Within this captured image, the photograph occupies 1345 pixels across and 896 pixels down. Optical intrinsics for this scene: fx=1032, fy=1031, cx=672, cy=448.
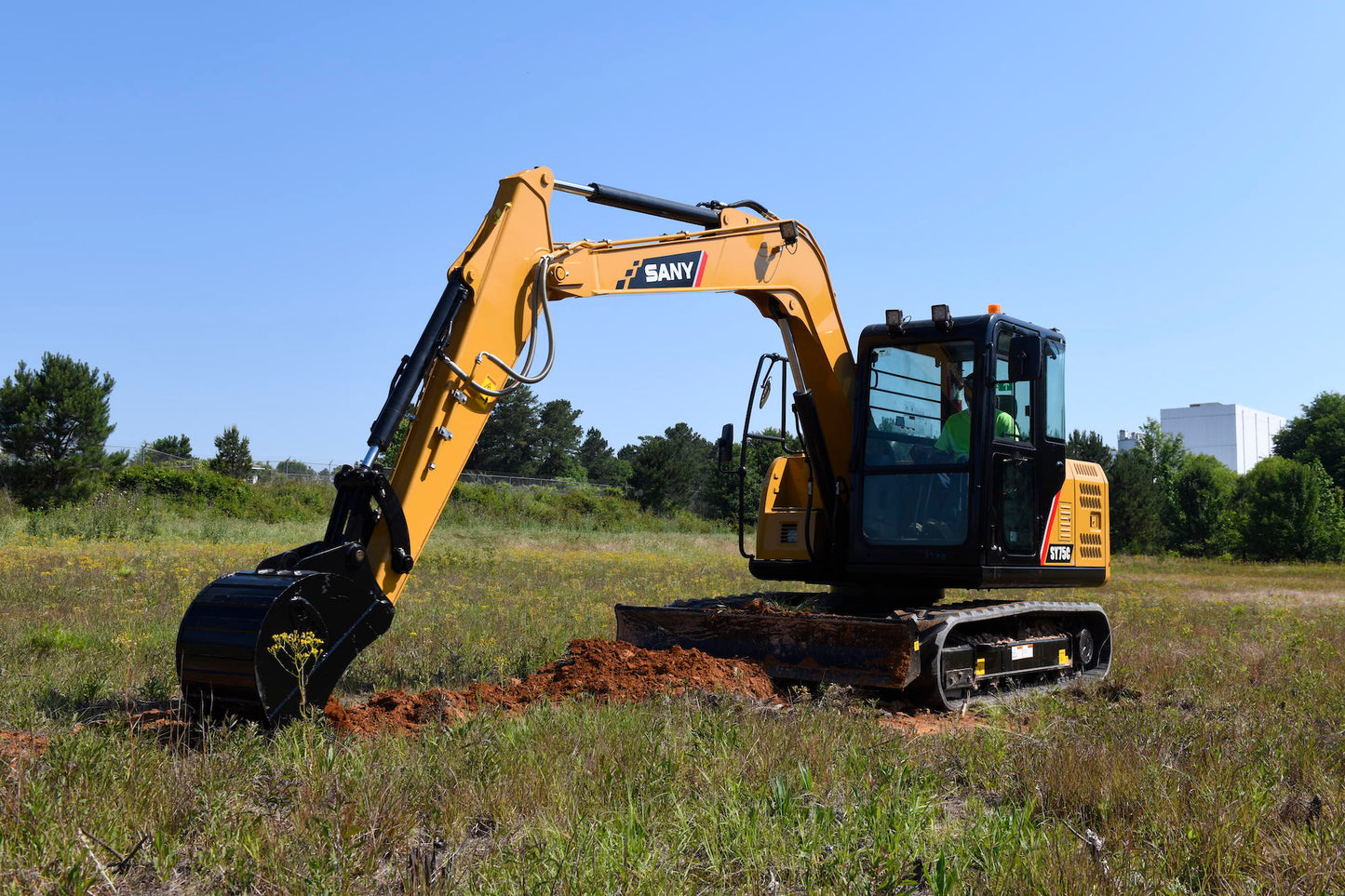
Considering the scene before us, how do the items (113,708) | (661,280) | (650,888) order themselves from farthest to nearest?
(661,280), (113,708), (650,888)

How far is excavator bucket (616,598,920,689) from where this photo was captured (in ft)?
24.0

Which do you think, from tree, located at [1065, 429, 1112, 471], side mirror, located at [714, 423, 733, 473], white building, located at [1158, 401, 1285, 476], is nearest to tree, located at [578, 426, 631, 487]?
tree, located at [1065, 429, 1112, 471]

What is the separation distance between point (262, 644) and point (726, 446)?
493 cm

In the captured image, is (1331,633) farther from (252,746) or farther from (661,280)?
(252,746)

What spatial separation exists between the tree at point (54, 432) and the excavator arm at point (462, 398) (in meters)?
34.6

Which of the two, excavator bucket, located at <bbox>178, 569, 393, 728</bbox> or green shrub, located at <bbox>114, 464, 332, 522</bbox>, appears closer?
excavator bucket, located at <bbox>178, 569, 393, 728</bbox>

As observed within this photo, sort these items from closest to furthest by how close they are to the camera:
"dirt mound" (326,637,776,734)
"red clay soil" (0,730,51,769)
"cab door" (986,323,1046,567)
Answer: "red clay soil" (0,730,51,769)
"dirt mound" (326,637,776,734)
"cab door" (986,323,1046,567)

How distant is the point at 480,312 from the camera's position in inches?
252

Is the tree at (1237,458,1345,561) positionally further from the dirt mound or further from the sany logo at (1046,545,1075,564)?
the dirt mound

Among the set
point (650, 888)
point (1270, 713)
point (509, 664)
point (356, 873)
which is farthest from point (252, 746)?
point (1270, 713)

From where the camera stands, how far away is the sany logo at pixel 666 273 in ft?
24.0

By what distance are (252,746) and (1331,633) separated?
12.6 m

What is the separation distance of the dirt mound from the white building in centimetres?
11347

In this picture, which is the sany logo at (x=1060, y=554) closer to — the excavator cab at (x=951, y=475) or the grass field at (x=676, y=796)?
the excavator cab at (x=951, y=475)
